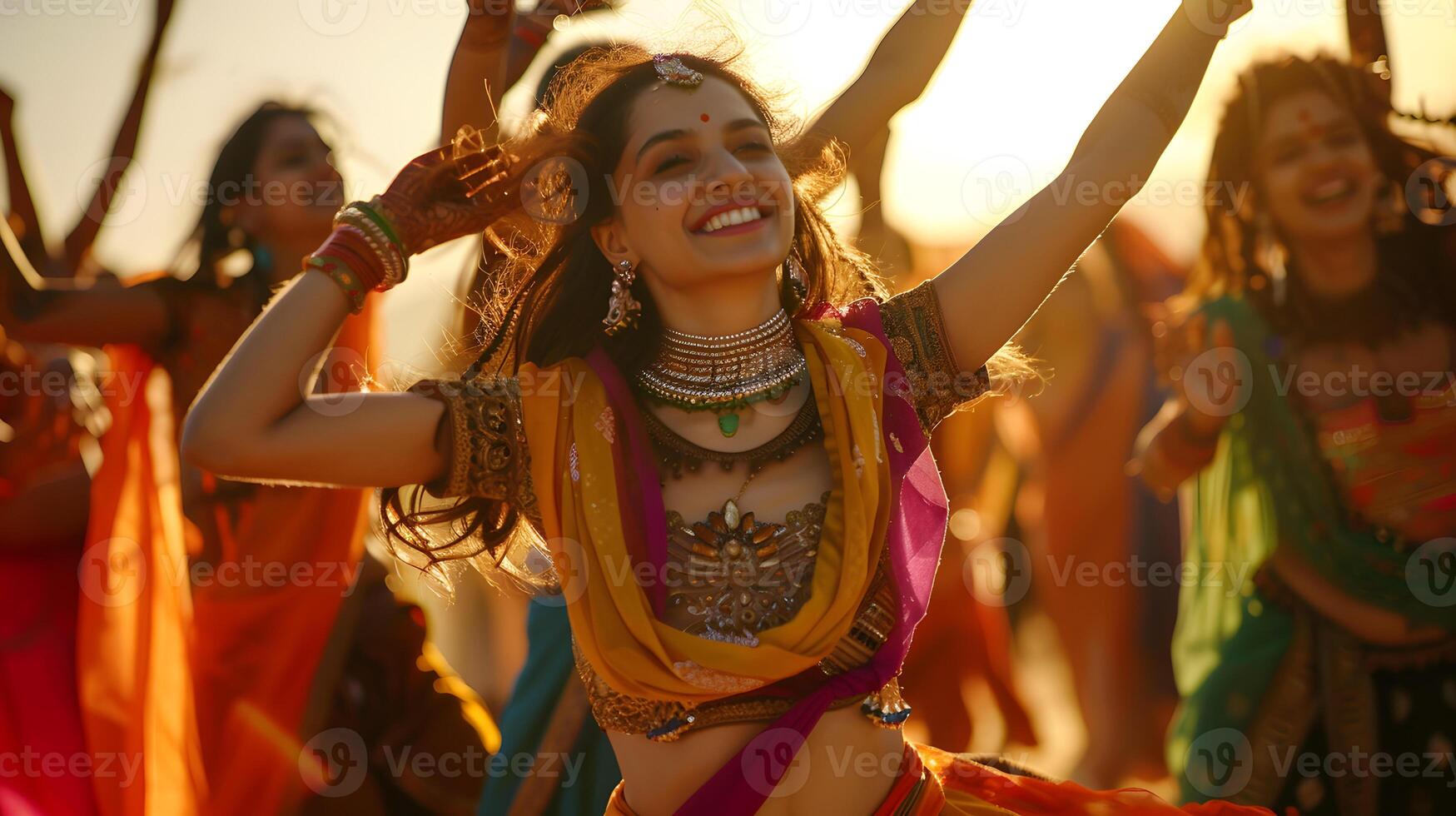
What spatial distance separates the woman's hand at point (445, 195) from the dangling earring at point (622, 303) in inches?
9.5

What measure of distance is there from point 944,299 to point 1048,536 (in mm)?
4351

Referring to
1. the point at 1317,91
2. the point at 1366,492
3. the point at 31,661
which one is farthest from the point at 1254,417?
the point at 31,661

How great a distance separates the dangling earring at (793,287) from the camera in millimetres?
2990

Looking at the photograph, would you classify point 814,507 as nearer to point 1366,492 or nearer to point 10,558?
point 1366,492

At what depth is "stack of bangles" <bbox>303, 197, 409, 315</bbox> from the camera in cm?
265

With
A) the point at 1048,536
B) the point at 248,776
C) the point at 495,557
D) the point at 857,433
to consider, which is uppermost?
the point at 857,433

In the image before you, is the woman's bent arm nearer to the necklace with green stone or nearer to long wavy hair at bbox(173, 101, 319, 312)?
the necklace with green stone

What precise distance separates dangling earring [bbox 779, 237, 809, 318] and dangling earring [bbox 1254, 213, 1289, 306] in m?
2.47

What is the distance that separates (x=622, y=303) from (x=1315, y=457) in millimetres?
2592

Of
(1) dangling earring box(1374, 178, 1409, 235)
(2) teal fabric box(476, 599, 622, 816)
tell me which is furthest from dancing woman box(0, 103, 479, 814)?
(1) dangling earring box(1374, 178, 1409, 235)

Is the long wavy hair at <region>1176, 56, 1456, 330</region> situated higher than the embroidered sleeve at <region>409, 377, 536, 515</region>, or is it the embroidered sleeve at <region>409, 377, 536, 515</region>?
the embroidered sleeve at <region>409, 377, 536, 515</region>

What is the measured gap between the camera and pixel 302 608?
4.88 m

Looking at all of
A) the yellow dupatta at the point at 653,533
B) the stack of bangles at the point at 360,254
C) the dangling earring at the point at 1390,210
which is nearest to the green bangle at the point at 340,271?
the stack of bangles at the point at 360,254

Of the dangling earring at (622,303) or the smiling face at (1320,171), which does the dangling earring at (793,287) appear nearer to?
the dangling earring at (622,303)
